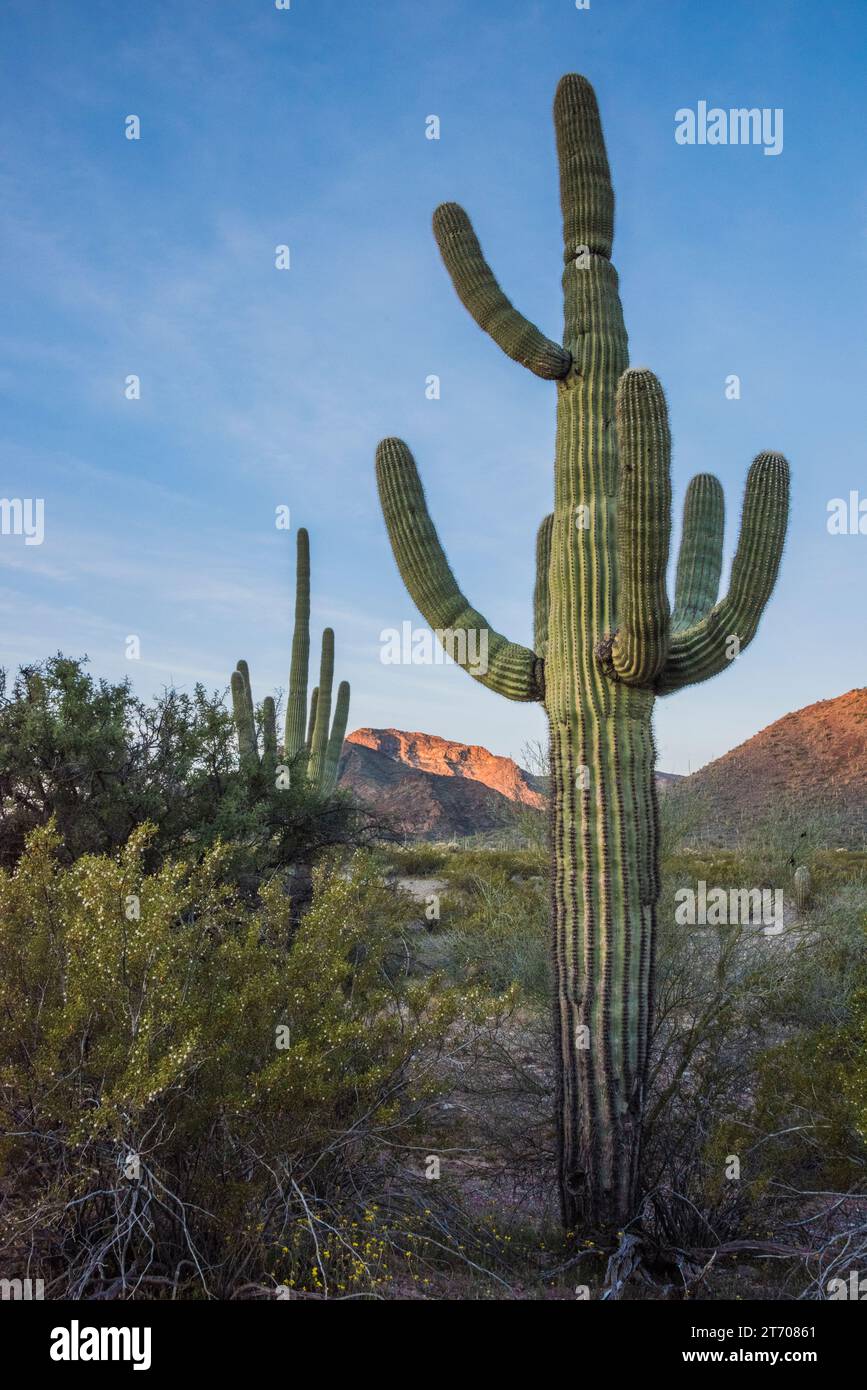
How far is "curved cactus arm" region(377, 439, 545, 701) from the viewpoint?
20.6 feet

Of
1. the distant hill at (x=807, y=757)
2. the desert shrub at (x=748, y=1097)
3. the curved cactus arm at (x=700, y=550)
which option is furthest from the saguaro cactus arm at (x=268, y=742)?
the distant hill at (x=807, y=757)

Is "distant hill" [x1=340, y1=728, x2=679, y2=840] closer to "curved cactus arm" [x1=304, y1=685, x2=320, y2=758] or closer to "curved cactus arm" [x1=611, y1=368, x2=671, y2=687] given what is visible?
"curved cactus arm" [x1=304, y1=685, x2=320, y2=758]

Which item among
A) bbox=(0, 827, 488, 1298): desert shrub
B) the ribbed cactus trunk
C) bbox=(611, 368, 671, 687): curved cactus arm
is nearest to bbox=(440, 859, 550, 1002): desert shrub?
the ribbed cactus trunk

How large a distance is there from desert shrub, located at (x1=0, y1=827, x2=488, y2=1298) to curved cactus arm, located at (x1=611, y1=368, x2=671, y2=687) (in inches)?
88.0

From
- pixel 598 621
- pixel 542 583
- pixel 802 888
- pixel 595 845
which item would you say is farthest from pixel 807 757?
pixel 595 845

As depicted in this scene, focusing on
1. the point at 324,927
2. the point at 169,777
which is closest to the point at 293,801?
the point at 169,777

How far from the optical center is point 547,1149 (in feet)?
20.5

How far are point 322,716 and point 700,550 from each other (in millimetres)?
10215

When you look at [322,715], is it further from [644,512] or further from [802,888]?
[644,512]

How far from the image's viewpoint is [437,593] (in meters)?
6.57

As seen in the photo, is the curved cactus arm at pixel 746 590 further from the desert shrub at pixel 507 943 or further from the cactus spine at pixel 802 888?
the cactus spine at pixel 802 888
